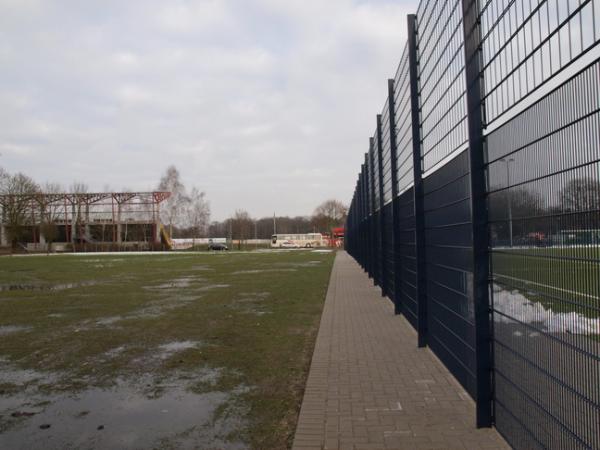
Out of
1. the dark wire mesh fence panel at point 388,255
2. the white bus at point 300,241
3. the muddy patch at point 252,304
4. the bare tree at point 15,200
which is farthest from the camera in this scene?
the white bus at point 300,241

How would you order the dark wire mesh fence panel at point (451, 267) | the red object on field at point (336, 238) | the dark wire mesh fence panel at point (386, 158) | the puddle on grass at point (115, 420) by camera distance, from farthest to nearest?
the red object on field at point (336, 238) → the dark wire mesh fence panel at point (386, 158) → the dark wire mesh fence panel at point (451, 267) → the puddle on grass at point (115, 420)

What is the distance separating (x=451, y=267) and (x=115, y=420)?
10.9 feet

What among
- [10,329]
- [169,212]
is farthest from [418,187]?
[169,212]

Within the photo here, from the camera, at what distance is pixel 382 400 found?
4.75 metres

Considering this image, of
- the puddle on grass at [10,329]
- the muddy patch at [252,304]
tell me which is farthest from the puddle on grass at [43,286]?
the puddle on grass at [10,329]

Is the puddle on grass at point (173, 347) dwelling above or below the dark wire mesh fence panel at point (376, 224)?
below

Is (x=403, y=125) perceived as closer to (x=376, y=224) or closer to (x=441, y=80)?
(x=441, y=80)

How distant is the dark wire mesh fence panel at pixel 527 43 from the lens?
2.35m

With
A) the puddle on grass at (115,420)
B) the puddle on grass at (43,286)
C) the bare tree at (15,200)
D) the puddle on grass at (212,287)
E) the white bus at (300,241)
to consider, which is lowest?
the puddle on grass at (115,420)

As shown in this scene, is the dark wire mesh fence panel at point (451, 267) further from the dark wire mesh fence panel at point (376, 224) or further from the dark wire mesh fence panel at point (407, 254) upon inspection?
the dark wire mesh fence panel at point (376, 224)

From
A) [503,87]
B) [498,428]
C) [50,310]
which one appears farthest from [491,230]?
[50,310]

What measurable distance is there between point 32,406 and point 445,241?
4270 mm

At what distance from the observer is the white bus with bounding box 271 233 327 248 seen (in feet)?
279

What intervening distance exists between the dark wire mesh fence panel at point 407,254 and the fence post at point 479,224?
3.23 m
